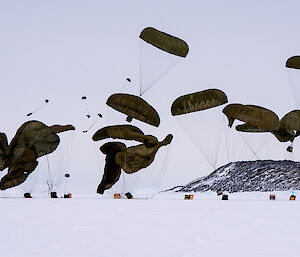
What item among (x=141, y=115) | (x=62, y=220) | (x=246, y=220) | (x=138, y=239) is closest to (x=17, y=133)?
(x=141, y=115)

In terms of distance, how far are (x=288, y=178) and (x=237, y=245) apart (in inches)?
4050

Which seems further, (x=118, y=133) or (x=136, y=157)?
(x=136, y=157)

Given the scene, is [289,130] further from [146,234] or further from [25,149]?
[146,234]

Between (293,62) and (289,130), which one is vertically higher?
(293,62)

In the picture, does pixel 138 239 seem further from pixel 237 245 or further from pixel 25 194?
pixel 25 194

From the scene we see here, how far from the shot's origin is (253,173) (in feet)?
420

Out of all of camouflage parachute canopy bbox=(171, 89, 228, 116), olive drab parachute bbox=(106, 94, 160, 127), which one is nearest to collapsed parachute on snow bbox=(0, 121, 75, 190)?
olive drab parachute bbox=(106, 94, 160, 127)

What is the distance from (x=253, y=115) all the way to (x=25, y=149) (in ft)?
70.5

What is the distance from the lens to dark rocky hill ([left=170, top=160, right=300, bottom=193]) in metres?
116

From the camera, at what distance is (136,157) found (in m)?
45.9

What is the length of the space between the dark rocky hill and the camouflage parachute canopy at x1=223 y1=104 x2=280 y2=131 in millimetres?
71123

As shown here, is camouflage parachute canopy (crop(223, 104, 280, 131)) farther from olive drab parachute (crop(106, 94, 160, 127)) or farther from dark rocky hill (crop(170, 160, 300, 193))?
dark rocky hill (crop(170, 160, 300, 193))

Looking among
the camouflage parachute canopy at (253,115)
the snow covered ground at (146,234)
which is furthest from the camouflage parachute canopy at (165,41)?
the snow covered ground at (146,234)

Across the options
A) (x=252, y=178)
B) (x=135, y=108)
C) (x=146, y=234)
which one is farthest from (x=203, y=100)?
(x=252, y=178)
